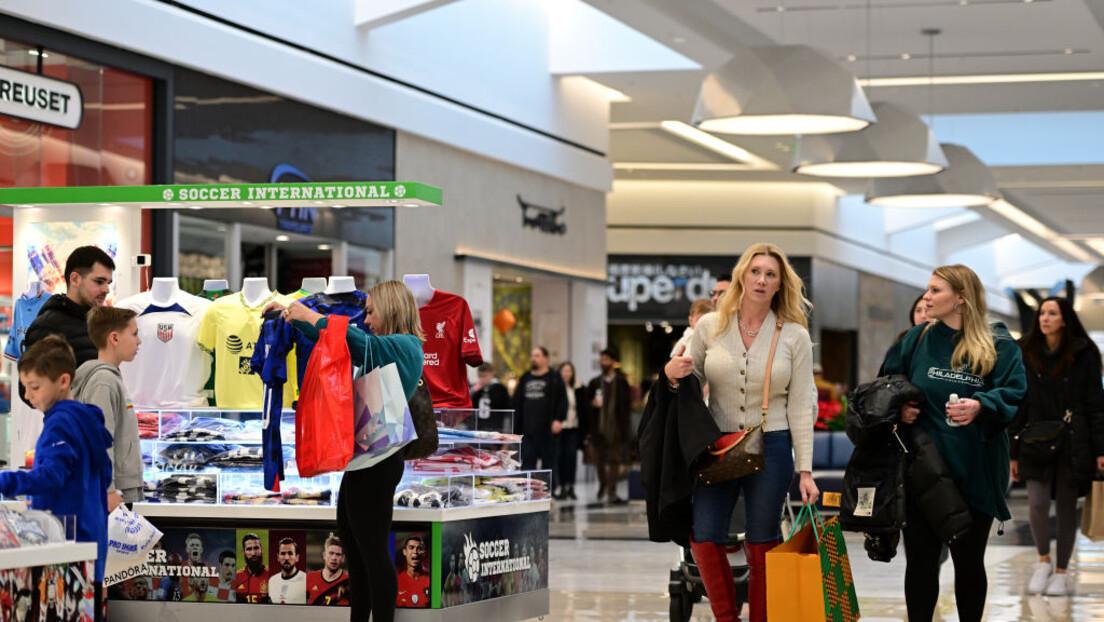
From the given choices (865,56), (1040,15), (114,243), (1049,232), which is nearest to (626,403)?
(865,56)

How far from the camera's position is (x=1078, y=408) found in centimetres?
814

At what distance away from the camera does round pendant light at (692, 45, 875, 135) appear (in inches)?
482

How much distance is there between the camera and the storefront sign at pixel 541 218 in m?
16.8

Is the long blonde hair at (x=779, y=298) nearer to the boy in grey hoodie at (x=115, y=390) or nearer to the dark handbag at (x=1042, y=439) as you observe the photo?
the boy in grey hoodie at (x=115, y=390)

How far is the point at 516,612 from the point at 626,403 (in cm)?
987

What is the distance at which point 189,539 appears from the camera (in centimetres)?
679

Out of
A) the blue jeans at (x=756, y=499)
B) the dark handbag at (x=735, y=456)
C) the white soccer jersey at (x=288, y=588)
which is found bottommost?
the white soccer jersey at (x=288, y=588)

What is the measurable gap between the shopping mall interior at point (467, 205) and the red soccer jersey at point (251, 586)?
0.03 meters

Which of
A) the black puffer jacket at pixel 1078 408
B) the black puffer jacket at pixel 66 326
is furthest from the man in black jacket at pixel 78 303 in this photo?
the black puffer jacket at pixel 1078 408

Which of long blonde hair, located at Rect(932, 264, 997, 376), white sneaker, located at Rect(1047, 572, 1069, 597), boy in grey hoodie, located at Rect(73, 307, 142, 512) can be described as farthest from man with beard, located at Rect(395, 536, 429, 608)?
white sneaker, located at Rect(1047, 572, 1069, 597)

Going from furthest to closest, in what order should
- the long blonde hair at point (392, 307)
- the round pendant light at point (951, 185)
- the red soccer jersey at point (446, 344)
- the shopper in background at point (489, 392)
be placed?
the round pendant light at point (951, 185) < the shopper in background at point (489, 392) < the red soccer jersey at point (446, 344) < the long blonde hair at point (392, 307)

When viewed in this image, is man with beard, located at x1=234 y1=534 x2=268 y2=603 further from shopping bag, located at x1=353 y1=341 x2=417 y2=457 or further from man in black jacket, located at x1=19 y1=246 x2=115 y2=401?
shopping bag, located at x1=353 y1=341 x2=417 y2=457

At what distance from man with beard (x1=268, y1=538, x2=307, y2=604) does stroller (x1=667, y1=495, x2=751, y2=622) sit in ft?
5.39

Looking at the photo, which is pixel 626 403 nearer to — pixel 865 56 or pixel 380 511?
pixel 865 56
